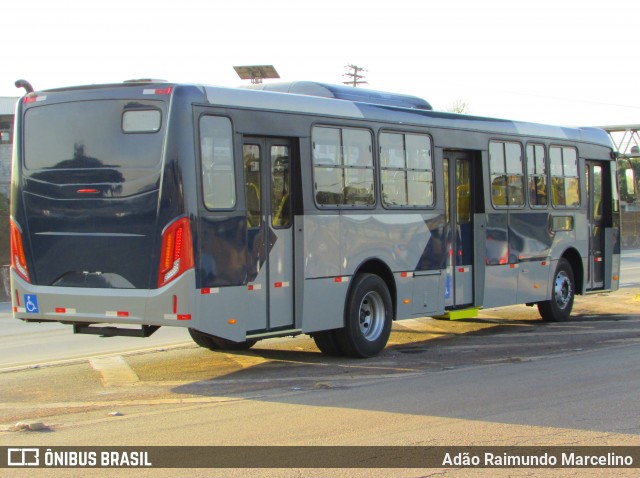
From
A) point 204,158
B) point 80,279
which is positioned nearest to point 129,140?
point 204,158

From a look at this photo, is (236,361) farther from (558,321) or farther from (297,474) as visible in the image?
(558,321)

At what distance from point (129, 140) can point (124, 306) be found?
1.76m

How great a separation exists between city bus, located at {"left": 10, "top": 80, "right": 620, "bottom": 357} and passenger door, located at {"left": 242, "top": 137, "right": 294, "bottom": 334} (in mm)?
22

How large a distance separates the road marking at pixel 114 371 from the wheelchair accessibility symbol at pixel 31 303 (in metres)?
1.07

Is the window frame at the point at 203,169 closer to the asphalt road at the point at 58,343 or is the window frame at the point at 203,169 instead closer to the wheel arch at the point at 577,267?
the asphalt road at the point at 58,343

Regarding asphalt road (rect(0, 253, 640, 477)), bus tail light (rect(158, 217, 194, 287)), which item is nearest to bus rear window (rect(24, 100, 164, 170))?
bus tail light (rect(158, 217, 194, 287))

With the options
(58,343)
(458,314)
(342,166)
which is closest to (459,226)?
(458,314)

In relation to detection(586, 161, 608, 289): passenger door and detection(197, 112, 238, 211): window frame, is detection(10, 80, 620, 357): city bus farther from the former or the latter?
detection(586, 161, 608, 289): passenger door

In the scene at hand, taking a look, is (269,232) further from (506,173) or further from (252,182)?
(506,173)

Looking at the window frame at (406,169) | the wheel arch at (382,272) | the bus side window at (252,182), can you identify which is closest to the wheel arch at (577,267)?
the window frame at (406,169)

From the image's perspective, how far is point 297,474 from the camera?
654cm

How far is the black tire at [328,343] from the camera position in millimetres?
12141

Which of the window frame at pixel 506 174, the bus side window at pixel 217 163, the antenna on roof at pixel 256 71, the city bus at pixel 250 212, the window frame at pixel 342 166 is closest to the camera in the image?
the city bus at pixel 250 212

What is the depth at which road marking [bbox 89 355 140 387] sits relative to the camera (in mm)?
10406
